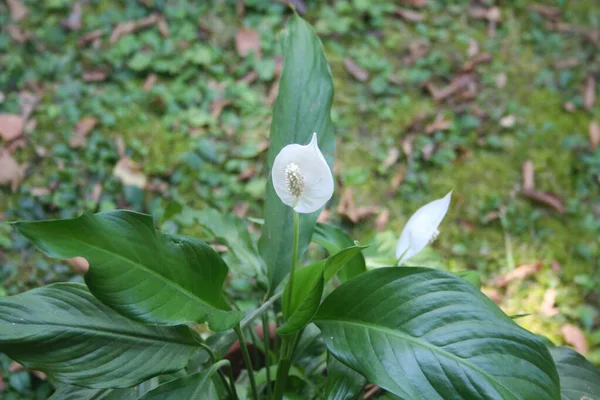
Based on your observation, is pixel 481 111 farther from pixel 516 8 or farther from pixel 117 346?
pixel 117 346

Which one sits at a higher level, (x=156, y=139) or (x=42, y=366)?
(x=42, y=366)

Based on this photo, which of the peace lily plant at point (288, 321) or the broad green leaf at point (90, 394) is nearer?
the peace lily plant at point (288, 321)

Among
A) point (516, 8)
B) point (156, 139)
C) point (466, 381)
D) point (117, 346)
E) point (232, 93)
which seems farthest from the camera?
point (516, 8)

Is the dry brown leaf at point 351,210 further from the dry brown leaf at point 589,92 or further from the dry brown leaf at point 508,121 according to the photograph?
A: the dry brown leaf at point 589,92

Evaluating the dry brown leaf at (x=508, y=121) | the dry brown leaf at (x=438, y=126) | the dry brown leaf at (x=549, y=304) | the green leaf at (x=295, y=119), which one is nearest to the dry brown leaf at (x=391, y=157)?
the dry brown leaf at (x=438, y=126)

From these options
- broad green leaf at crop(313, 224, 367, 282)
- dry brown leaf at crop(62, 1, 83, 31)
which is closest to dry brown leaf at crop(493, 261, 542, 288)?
broad green leaf at crop(313, 224, 367, 282)

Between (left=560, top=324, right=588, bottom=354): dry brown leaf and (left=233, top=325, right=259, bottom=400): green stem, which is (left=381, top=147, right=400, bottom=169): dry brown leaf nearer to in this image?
(left=560, top=324, right=588, bottom=354): dry brown leaf

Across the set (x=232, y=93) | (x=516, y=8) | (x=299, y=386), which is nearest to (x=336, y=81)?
(x=232, y=93)

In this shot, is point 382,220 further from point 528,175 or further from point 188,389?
point 188,389
